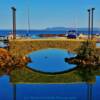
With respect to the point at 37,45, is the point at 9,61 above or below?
below

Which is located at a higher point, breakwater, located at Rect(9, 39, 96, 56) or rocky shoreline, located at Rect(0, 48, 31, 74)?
breakwater, located at Rect(9, 39, 96, 56)

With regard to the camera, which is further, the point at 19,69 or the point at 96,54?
the point at 96,54

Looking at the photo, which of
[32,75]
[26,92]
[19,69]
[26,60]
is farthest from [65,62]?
[26,92]

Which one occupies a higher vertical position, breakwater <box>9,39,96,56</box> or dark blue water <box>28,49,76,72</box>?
breakwater <box>9,39,96,56</box>

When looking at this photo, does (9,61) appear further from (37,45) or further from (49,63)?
(49,63)

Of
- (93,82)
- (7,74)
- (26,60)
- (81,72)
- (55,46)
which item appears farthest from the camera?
(26,60)

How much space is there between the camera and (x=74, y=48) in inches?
591

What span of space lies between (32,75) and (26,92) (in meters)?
4.32

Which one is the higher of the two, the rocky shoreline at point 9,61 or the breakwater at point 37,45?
the breakwater at point 37,45

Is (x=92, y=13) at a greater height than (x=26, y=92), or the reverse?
(x=92, y=13)

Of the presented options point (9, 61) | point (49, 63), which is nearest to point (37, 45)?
point (9, 61)

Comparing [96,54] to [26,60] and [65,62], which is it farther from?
[26,60]

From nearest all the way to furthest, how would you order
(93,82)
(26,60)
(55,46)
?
(93,82), (55,46), (26,60)

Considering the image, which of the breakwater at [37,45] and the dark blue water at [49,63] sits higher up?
the breakwater at [37,45]
